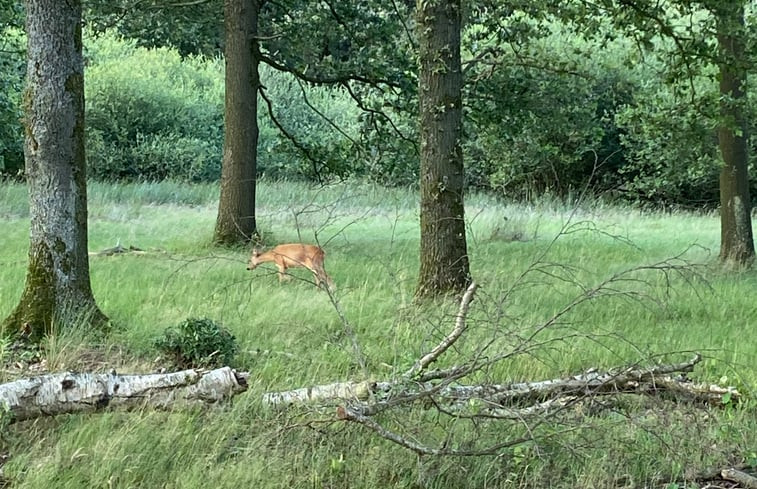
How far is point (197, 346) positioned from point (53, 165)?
171 centimetres

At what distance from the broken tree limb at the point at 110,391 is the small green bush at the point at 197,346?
2.94ft

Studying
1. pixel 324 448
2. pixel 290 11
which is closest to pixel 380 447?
pixel 324 448

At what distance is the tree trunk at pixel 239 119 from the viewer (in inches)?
458

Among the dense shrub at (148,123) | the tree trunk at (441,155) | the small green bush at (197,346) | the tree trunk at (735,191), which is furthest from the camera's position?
the dense shrub at (148,123)

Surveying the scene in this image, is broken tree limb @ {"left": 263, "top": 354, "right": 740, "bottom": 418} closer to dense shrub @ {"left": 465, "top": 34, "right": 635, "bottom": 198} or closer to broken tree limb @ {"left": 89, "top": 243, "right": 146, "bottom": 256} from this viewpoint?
dense shrub @ {"left": 465, "top": 34, "right": 635, "bottom": 198}

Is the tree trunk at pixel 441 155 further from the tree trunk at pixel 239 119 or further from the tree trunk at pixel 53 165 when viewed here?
the tree trunk at pixel 239 119

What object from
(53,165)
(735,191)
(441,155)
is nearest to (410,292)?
(441,155)

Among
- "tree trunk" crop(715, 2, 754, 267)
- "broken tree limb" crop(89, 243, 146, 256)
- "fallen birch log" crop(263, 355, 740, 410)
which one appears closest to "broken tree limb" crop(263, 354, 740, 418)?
"fallen birch log" crop(263, 355, 740, 410)

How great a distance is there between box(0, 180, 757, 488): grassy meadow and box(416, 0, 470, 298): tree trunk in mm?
441

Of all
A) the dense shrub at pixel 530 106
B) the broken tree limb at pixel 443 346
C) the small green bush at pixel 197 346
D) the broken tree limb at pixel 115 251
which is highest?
the dense shrub at pixel 530 106

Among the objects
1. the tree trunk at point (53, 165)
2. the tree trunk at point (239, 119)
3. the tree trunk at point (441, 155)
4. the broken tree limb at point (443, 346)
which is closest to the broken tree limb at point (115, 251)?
the tree trunk at point (239, 119)

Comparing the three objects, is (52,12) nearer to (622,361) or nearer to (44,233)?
(44,233)

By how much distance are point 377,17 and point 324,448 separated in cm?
997

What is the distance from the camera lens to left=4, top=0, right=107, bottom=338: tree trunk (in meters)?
5.56
